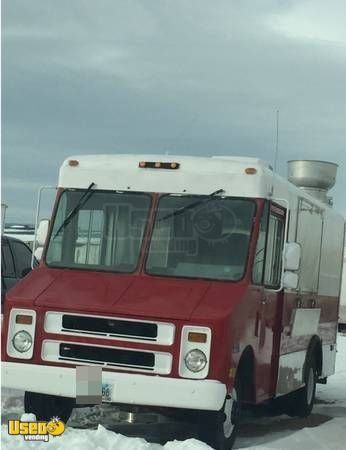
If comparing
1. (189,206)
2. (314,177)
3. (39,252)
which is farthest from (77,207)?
(314,177)

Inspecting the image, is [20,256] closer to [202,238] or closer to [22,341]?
[22,341]

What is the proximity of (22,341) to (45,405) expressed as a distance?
2.81 feet

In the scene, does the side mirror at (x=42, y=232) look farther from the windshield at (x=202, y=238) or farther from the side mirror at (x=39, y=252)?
the windshield at (x=202, y=238)

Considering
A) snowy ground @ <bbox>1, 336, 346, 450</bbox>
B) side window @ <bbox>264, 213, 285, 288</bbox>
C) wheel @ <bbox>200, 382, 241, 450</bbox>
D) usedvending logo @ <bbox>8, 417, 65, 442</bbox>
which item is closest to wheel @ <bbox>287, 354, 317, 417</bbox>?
snowy ground @ <bbox>1, 336, 346, 450</bbox>

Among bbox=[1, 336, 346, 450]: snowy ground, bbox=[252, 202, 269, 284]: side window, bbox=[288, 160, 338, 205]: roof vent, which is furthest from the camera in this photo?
bbox=[288, 160, 338, 205]: roof vent

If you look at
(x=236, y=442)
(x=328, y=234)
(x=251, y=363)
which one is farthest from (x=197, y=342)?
(x=328, y=234)

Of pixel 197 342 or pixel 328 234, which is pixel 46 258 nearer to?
pixel 197 342

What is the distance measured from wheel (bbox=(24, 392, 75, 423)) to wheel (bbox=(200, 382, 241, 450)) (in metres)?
1.46

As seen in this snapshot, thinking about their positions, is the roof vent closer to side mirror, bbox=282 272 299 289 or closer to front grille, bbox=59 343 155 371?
side mirror, bbox=282 272 299 289

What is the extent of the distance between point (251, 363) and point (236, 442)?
0.89m

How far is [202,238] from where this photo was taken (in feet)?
27.5

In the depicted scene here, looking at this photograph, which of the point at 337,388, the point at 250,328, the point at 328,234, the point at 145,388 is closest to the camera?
the point at 145,388

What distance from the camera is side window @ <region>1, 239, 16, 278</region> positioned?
1243 centimetres

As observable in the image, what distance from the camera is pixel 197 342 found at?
755 cm
